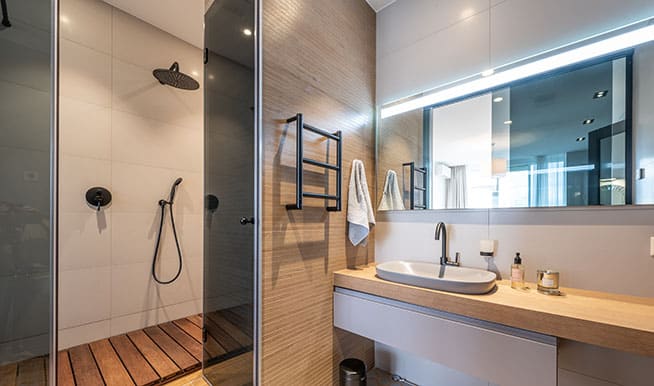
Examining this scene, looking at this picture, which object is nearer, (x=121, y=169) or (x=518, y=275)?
(x=518, y=275)

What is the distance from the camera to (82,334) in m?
2.01

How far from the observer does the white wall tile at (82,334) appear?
1.94 m

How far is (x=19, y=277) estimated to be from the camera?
0.97 meters

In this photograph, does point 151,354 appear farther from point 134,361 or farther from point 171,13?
point 171,13

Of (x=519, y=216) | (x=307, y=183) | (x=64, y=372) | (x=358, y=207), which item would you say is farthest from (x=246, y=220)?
(x=64, y=372)

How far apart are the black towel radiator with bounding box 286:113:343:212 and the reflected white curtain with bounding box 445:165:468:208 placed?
0.73 meters

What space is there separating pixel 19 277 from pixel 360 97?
6.66ft

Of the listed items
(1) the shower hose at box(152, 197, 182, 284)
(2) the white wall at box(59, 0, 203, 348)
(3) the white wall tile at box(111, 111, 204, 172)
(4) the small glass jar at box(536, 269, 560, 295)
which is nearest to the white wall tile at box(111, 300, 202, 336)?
(2) the white wall at box(59, 0, 203, 348)

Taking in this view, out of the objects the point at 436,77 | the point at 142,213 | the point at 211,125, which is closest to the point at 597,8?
the point at 436,77

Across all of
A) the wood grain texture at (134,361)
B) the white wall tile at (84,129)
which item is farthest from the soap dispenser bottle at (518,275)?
the white wall tile at (84,129)

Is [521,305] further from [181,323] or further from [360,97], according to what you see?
[181,323]

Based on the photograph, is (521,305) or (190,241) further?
(190,241)

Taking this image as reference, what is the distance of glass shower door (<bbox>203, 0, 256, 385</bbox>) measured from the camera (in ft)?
4.64

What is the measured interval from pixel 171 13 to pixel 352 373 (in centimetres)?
313
